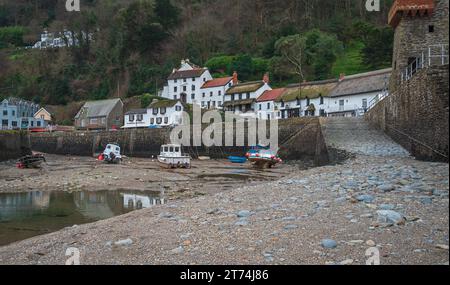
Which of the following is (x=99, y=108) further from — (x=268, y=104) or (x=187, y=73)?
(x=268, y=104)

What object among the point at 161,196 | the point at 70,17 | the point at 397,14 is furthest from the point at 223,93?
the point at 70,17

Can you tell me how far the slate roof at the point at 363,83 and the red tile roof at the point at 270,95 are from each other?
8282 mm

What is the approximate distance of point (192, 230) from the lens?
28.1 ft

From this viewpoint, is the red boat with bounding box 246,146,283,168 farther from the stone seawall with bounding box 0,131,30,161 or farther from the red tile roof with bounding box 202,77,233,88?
the red tile roof with bounding box 202,77,233,88

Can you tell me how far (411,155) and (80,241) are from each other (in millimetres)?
14340

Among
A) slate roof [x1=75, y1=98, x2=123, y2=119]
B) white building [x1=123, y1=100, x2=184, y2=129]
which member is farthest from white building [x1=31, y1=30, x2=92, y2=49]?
white building [x1=123, y1=100, x2=184, y2=129]

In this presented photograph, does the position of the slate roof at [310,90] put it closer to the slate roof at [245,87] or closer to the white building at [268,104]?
the white building at [268,104]

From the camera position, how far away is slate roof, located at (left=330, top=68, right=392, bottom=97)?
144 feet

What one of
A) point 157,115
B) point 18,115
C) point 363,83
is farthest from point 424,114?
point 18,115

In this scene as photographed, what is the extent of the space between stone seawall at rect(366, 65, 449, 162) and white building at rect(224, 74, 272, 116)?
117 ft

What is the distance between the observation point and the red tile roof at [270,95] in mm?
54634

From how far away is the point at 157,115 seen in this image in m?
60.9

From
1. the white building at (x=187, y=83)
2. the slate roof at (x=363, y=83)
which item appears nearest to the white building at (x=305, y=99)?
the slate roof at (x=363, y=83)
